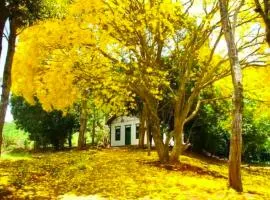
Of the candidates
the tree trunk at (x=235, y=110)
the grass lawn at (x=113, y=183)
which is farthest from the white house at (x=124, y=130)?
the tree trunk at (x=235, y=110)

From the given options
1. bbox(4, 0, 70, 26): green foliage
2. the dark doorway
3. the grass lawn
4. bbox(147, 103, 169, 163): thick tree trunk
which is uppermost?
bbox(4, 0, 70, 26): green foliage

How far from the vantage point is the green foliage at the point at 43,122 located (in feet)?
153

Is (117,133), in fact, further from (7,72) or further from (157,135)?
(7,72)

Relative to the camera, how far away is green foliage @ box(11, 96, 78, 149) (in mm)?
46513

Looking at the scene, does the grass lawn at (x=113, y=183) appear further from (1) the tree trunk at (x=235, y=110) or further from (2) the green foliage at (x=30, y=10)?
(2) the green foliage at (x=30, y=10)

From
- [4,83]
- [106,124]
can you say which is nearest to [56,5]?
[4,83]

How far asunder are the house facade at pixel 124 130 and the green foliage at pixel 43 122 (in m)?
8.56

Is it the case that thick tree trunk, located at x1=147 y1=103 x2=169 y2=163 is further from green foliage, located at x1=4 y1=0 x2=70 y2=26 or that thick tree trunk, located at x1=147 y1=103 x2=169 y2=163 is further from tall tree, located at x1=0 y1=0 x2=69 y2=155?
tall tree, located at x1=0 y1=0 x2=69 y2=155

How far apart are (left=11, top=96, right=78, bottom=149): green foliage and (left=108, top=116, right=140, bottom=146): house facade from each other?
856 centimetres

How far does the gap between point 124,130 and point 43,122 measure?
13.1 meters

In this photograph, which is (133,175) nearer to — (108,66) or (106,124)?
(108,66)

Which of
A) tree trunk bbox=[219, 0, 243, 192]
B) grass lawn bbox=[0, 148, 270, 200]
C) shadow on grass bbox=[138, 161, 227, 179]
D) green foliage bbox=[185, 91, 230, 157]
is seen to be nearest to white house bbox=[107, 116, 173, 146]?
green foliage bbox=[185, 91, 230, 157]

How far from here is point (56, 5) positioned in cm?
1933

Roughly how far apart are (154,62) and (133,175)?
662 cm
